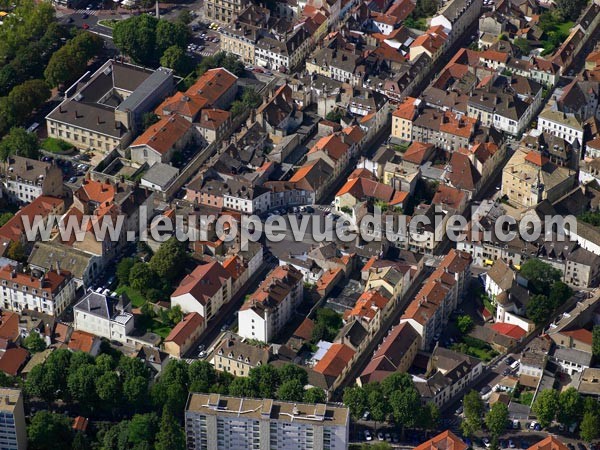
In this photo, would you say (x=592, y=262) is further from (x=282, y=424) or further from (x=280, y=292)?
(x=282, y=424)

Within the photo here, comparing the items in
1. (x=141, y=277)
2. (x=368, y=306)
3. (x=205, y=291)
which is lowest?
(x=141, y=277)

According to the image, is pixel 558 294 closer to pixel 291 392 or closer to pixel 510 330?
pixel 510 330

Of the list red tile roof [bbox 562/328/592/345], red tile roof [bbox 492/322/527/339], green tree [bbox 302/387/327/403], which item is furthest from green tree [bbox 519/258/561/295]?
green tree [bbox 302/387/327/403]

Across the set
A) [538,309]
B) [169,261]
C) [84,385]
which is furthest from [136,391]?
[538,309]

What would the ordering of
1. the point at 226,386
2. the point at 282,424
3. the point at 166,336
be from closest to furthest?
the point at 282,424 → the point at 226,386 → the point at 166,336

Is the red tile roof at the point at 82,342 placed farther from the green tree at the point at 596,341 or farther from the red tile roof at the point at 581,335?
the green tree at the point at 596,341

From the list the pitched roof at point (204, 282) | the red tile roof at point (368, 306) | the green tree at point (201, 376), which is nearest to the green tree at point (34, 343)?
the pitched roof at point (204, 282)

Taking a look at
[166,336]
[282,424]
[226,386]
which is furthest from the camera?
[166,336]

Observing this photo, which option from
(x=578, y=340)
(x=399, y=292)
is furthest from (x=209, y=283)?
(x=578, y=340)
